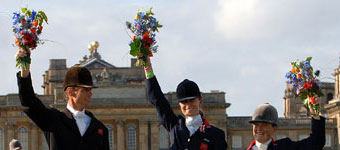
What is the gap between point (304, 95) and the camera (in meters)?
15.3

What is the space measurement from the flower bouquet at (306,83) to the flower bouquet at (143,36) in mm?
2414

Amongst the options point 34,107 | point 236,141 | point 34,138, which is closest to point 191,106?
point 34,107

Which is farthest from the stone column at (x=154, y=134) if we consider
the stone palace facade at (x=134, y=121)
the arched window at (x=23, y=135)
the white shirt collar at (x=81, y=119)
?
the white shirt collar at (x=81, y=119)

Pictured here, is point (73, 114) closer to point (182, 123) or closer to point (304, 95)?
point (182, 123)

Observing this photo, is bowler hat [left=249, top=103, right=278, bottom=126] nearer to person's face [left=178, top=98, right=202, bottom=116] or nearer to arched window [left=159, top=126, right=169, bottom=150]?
person's face [left=178, top=98, right=202, bottom=116]

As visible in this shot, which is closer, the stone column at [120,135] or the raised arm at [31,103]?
the raised arm at [31,103]

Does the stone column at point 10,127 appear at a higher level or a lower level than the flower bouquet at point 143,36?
lower

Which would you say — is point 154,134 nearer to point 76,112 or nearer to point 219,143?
point 219,143

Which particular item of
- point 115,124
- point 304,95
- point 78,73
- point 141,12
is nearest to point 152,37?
point 141,12

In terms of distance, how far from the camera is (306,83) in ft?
50.4

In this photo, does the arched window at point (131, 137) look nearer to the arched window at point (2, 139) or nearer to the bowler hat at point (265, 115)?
the arched window at point (2, 139)

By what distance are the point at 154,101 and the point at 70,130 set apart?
60.6 inches

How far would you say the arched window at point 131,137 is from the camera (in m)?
89.7

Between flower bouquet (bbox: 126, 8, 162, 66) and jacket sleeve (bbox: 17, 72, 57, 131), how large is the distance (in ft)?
5.15
